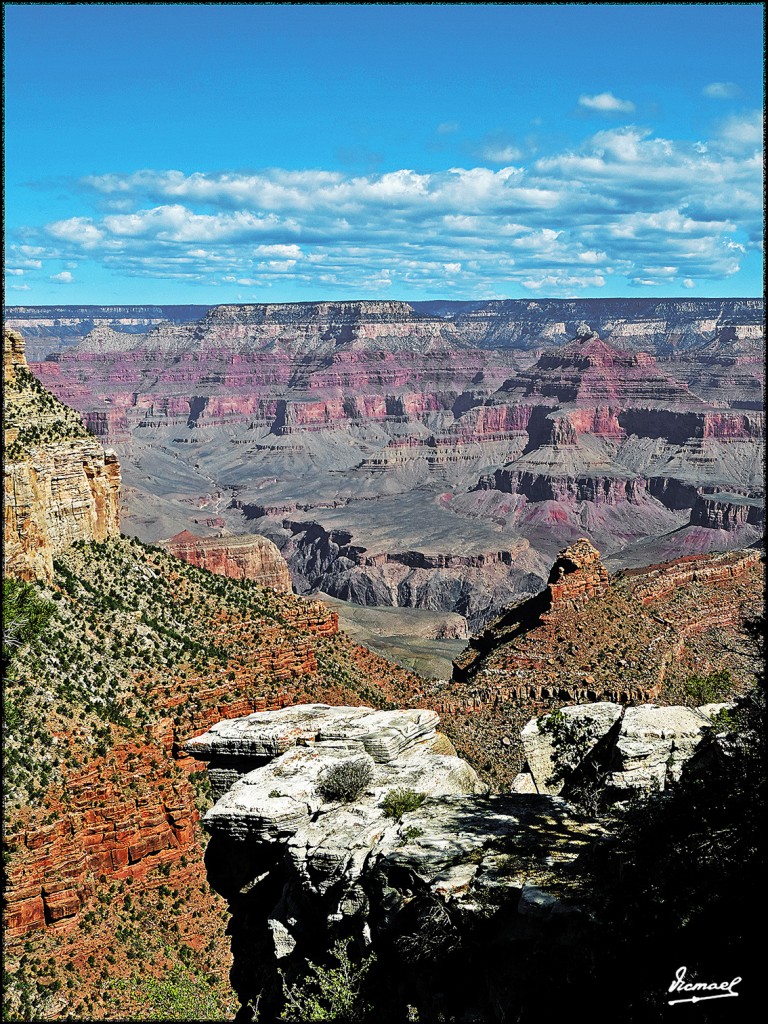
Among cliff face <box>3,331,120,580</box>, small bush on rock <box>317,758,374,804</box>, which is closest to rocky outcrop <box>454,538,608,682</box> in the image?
cliff face <box>3,331,120,580</box>

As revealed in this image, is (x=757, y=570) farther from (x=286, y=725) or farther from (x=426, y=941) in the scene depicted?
(x=426, y=941)

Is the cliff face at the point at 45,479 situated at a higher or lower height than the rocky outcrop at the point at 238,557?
higher

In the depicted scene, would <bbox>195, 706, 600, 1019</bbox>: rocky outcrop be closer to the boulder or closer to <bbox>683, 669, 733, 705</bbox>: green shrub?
the boulder

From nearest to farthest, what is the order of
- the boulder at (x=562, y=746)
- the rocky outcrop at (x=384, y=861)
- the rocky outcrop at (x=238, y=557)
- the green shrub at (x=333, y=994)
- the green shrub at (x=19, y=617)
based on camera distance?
1. the rocky outcrop at (x=384, y=861)
2. the green shrub at (x=333, y=994)
3. the boulder at (x=562, y=746)
4. the green shrub at (x=19, y=617)
5. the rocky outcrop at (x=238, y=557)

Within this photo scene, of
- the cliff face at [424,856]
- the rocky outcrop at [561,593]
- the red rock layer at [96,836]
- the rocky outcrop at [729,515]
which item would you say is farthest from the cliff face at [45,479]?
the rocky outcrop at [729,515]

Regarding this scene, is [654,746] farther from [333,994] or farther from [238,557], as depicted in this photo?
[238,557]

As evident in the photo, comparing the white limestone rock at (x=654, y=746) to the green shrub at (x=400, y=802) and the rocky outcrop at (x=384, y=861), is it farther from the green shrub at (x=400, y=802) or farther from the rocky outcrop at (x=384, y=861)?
the green shrub at (x=400, y=802)
